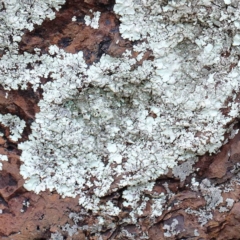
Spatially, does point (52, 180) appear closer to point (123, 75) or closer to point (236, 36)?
point (123, 75)

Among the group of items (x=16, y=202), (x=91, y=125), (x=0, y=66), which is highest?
(x=0, y=66)

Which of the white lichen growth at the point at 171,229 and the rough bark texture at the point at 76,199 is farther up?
the rough bark texture at the point at 76,199

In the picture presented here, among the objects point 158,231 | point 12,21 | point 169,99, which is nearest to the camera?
point 12,21

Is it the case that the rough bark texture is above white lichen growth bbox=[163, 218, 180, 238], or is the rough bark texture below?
above

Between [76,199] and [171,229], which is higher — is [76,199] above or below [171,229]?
above

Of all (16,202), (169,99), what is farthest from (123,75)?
(16,202)

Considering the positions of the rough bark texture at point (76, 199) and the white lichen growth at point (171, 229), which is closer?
the rough bark texture at point (76, 199)

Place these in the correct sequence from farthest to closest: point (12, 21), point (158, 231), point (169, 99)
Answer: point (158, 231)
point (169, 99)
point (12, 21)

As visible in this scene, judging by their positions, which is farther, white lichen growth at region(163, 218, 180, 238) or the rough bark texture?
white lichen growth at region(163, 218, 180, 238)
